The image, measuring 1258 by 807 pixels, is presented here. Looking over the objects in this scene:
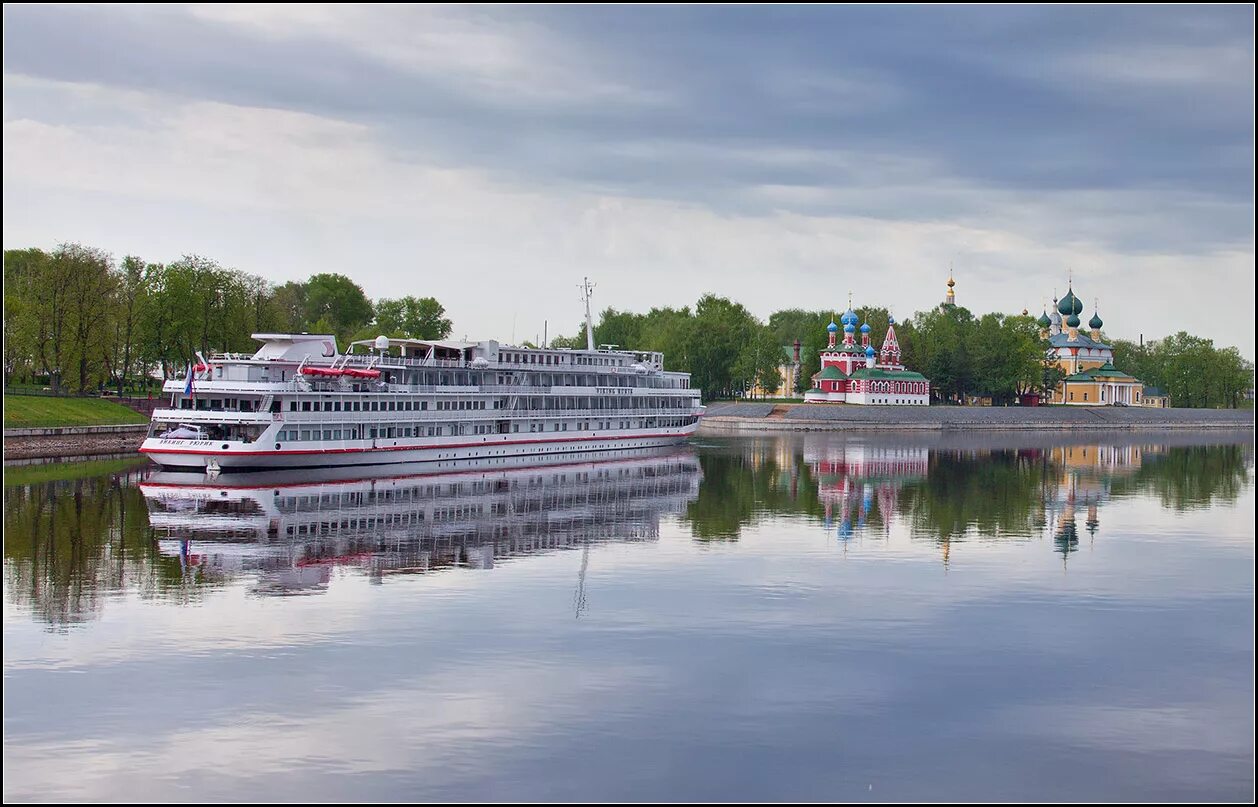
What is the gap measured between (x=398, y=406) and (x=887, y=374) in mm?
96541

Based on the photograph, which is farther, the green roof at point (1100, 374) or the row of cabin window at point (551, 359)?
the green roof at point (1100, 374)

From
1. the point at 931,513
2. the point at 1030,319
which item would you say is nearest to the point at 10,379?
the point at 931,513

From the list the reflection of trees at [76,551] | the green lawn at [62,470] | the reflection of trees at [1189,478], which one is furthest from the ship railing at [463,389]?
the reflection of trees at [1189,478]

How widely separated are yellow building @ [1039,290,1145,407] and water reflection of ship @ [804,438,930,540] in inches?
3129

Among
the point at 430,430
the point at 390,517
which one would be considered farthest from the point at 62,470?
the point at 390,517

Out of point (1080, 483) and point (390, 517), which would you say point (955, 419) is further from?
point (390, 517)

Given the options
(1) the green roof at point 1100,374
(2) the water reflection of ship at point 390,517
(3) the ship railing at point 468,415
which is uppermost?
(1) the green roof at point 1100,374

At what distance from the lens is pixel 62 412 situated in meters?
74.0

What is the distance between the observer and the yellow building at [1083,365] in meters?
171

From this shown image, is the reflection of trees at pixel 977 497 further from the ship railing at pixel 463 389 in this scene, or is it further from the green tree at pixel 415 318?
the green tree at pixel 415 318

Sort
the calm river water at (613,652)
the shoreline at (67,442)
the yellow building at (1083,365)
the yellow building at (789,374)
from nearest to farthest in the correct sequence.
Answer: the calm river water at (613,652) → the shoreline at (67,442) → the yellow building at (789,374) → the yellow building at (1083,365)

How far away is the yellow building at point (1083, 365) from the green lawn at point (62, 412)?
12491 cm

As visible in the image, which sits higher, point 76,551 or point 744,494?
point 744,494

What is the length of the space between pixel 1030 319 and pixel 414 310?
8121cm
